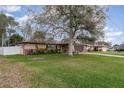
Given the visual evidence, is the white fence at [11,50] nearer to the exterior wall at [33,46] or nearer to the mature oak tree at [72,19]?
the exterior wall at [33,46]

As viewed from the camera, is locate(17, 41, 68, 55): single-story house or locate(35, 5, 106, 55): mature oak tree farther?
locate(17, 41, 68, 55): single-story house

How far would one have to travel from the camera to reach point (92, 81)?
6695mm

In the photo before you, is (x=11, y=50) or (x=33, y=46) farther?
(x=33, y=46)

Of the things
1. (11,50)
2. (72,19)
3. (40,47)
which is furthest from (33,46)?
(72,19)

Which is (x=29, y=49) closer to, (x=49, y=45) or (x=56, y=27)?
(x=49, y=45)

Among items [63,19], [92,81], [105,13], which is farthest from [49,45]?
[92,81]

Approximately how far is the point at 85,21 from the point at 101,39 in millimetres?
2728

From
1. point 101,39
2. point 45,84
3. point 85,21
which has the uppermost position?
point 85,21

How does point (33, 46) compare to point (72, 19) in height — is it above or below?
below

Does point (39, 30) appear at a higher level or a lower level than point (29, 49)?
higher

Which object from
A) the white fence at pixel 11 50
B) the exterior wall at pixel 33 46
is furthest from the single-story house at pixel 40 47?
the white fence at pixel 11 50

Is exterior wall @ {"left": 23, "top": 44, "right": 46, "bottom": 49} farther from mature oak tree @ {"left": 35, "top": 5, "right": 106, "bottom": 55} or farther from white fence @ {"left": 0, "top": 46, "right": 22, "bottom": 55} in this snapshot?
mature oak tree @ {"left": 35, "top": 5, "right": 106, "bottom": 55}

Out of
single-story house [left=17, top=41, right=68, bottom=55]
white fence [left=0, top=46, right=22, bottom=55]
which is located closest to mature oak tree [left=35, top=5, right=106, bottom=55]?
single-story house [left=17, top=41, right=68, bottom=55]

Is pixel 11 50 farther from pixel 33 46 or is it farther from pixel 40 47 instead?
pixel 40 47
